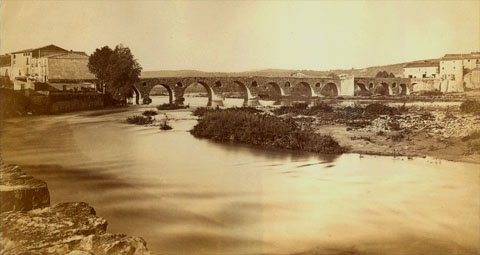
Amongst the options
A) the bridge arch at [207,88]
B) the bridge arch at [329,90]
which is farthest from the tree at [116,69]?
the bridge arch at [329,90]

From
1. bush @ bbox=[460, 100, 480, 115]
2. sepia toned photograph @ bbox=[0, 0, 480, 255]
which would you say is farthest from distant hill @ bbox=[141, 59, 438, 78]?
bush @ bbox=[460, 100, 480, 115]

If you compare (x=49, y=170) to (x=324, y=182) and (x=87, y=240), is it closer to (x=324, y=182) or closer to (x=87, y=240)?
(x=87, y=240)

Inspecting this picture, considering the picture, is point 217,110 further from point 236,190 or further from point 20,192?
point 20,192

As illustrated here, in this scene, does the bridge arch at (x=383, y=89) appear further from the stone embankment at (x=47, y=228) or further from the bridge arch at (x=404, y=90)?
the stone embankment at (x=47, y=228)

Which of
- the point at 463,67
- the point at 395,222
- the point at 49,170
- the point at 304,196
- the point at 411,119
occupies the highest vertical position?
the point at 463,67

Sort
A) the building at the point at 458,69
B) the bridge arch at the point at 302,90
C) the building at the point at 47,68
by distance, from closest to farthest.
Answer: the building at the point at 47,68, the bridge arch at the point at 302,90, the building at the point at 458,69

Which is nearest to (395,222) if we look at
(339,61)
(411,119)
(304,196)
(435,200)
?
(435,200)

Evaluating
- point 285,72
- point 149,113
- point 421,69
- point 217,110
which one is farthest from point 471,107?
point 149,113
